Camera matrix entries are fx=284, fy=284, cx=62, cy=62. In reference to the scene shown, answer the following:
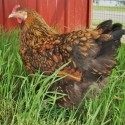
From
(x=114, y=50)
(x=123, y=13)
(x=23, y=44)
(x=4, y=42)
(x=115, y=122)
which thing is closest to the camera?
(x=115, y=122)

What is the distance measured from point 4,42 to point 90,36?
95 centimetres

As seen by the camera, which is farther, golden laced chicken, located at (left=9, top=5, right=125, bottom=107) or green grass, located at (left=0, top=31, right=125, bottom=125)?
golden laced chicken, located at (left=9, top=5, right=125, bottom=107)

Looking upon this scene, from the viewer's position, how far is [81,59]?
6.10 ft

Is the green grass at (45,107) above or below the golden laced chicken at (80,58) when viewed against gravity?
below

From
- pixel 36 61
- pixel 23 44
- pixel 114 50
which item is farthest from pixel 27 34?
pixel 114 50

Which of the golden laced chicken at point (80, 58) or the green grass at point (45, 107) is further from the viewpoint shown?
the golden laced chicken at point (80, 58)

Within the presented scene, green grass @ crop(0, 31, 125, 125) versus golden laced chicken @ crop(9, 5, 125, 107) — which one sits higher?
golden laced chicken @ crop(9, 5, 125, 107)

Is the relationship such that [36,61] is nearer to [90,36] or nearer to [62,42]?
[62,42]

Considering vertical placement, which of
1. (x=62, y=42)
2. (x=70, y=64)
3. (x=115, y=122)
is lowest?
(x=115, y=122)

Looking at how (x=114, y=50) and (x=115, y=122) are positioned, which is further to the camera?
(x=114, y=50)

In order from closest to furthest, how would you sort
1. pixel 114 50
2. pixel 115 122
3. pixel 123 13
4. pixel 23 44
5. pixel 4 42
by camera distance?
pixel 115 122, pixel 114 50, pixel 23 44, pixel 4 42, pixel 123 13

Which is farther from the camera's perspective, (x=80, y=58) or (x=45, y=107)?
(x=80, y=58)

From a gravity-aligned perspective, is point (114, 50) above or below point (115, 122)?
above

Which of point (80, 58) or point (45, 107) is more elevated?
point (80, 58)
